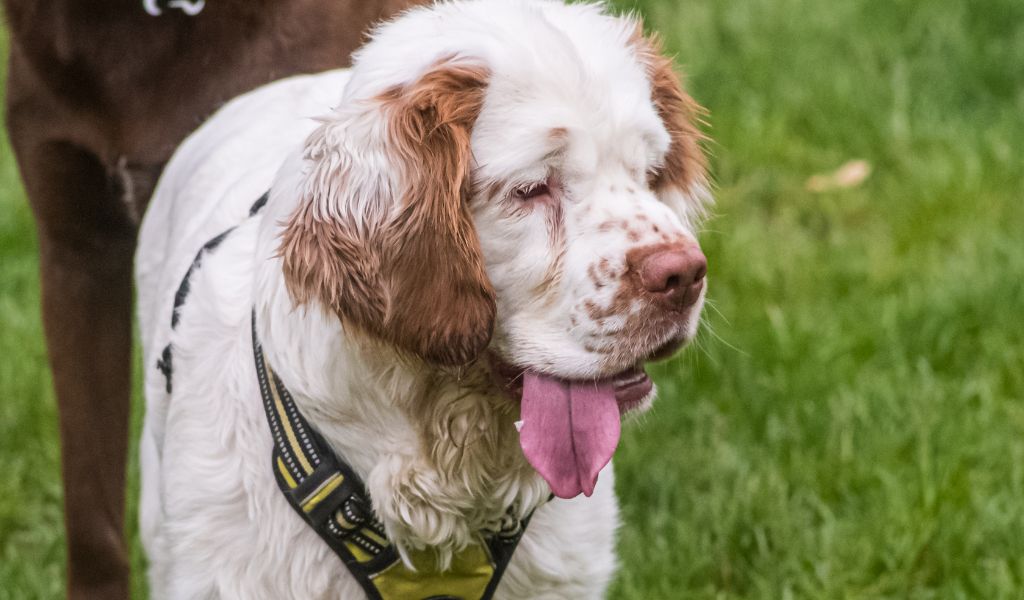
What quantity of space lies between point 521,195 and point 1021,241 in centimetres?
279

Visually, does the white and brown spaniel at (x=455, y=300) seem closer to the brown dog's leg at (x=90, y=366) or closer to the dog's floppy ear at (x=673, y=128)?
the dog's floppy ear at (x=673, y=128)

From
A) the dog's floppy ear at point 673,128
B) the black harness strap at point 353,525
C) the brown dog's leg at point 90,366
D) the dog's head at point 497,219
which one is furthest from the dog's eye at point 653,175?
the brown dog's leg at point 90,366

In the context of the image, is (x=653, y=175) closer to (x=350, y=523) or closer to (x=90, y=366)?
(x=350, y=523)

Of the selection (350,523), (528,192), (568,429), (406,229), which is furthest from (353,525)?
(528,192)

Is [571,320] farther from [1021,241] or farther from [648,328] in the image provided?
[1021,241]

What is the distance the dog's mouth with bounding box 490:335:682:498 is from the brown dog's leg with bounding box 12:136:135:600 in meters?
1.38

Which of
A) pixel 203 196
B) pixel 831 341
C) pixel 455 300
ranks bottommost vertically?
pixel 831 341

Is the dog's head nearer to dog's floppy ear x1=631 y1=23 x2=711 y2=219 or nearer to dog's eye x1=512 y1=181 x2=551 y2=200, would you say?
dog's eye x1=512 y1=181 x2=551 y2=200

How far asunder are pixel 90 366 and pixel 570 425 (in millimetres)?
1496

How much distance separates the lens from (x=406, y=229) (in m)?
2.49

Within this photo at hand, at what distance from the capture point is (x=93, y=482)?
3588 mm

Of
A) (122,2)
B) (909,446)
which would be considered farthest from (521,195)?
(909,446)

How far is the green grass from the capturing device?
12.0 ft

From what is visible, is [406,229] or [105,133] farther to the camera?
[105,133]
